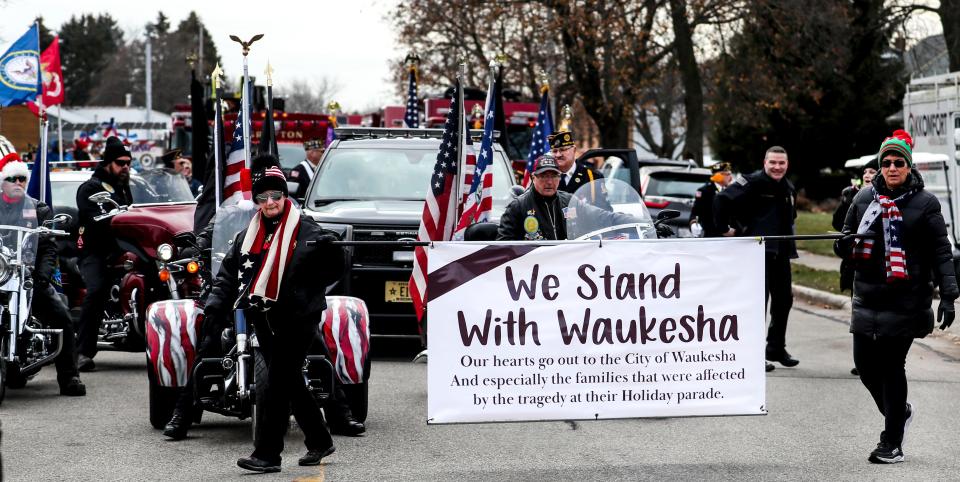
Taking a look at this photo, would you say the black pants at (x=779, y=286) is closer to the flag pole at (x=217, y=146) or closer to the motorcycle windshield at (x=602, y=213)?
the motorcycle windshield at (x=602, y=213)

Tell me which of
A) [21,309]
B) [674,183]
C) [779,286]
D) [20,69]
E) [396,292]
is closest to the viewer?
[21,309]

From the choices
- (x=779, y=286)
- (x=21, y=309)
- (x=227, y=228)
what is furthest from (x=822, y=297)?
(x=227, y=228)

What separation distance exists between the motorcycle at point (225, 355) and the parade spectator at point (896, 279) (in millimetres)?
3125

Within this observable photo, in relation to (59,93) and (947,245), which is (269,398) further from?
(59,93)

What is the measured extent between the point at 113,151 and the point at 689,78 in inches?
1065

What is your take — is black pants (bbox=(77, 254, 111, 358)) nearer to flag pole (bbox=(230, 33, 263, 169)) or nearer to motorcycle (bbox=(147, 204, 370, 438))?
flag pole (bbox=(230, 33, 263, 169))

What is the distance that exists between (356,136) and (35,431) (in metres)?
6.70

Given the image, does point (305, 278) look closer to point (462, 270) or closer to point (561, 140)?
point (462, 270)

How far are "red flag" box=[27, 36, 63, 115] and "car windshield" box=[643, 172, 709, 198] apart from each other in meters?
10.9

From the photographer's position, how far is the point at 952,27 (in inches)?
1181

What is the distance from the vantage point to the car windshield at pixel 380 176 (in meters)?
14.5

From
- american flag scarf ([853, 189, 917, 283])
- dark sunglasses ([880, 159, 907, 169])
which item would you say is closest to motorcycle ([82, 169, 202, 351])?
american flag scarf ([853, 189, 917, 283])

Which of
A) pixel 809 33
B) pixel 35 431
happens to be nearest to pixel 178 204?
pixel 35 431

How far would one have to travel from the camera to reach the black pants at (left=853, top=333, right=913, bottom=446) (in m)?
8.23
